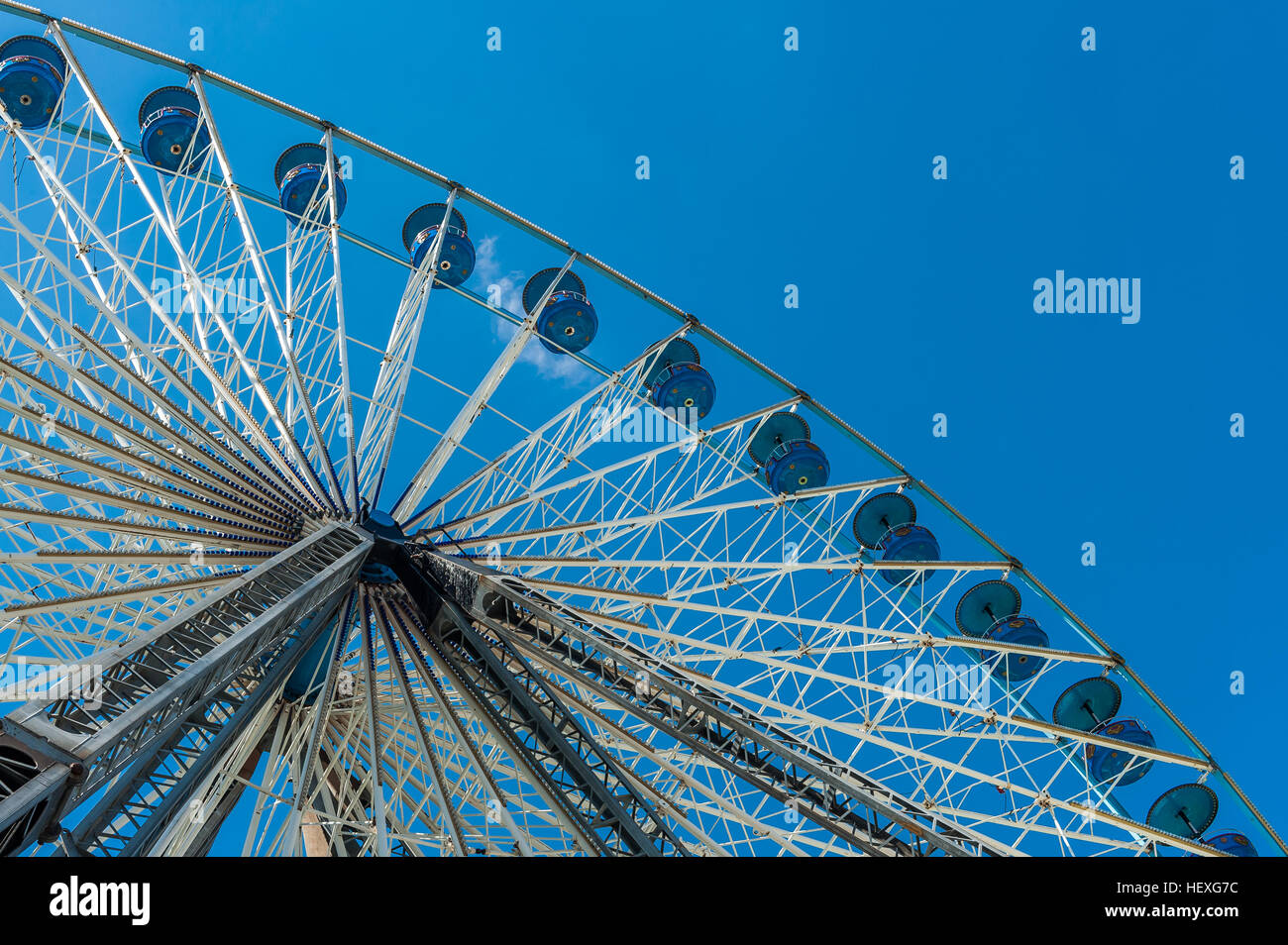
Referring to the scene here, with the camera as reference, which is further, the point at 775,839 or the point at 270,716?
the point at 270,716

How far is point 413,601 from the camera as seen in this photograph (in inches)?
584

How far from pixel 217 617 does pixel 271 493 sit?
4.36 meters

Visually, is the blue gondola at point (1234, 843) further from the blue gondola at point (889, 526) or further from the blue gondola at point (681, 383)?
the blue gondola at point (681, 383)

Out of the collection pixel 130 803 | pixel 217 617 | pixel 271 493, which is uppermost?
pixel 271 493

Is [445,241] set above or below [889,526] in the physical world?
above

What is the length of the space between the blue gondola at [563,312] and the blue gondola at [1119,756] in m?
13.3

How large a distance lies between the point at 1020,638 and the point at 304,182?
18062mm

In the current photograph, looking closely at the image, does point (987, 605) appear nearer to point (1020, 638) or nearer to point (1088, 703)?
point (1020, 638)

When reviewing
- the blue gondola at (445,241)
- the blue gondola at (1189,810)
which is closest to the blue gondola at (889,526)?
the blue gondola at (1189,810)

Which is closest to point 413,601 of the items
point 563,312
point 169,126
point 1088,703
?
point 563,312

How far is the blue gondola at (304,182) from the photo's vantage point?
1962 cm
